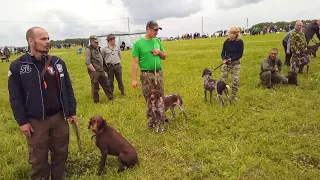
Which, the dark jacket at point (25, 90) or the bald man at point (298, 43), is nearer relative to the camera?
the dark jacket at point (25, 90)

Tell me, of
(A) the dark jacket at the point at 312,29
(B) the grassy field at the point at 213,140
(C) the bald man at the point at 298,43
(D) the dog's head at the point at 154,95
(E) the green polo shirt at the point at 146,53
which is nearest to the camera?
(B) the grassy field at the point at 213,140

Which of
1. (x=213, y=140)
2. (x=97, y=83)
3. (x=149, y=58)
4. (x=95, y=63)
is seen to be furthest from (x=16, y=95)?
(x=97, y=83)

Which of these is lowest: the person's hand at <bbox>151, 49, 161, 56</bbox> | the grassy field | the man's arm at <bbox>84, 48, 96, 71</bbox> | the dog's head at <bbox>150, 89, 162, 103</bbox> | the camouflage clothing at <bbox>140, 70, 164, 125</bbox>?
the grassy field

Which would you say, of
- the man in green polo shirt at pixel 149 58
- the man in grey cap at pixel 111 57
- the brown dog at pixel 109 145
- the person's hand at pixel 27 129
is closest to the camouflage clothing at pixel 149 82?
the man in green polo shirt at pixel 149 58

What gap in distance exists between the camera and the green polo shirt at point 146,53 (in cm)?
649

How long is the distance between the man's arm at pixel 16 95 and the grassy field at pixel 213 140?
1511mm

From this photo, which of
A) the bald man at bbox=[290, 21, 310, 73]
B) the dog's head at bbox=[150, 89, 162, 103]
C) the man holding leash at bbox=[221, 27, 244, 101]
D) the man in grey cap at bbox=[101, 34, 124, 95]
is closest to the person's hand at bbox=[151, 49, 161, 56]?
the dog's head at bbox=[150, 89, 162, 103]

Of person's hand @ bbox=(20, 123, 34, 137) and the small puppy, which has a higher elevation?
person's hand @ bbox=(20, 123, 34, 137)

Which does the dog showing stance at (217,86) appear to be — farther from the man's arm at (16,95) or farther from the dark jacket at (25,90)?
the man's arm at (16,95)

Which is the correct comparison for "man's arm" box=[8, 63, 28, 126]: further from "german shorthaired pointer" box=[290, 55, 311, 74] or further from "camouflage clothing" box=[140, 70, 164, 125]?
"german shorthaired pointer" box=[290, 55, 311, 74]

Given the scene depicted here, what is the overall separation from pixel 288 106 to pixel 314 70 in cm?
598

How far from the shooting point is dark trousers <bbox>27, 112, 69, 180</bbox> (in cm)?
423

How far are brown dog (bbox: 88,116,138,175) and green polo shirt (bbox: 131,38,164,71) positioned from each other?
2.09 meters

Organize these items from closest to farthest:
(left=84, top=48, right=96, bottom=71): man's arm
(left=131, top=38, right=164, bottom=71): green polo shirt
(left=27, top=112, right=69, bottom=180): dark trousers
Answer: (left=27, top=112, right=69, bottom=180): dark trousers, (left=131, top=38, right=164, bottom=71): green polo shirt, (left=84, top=48, right=96, bottom=71): man's arm
